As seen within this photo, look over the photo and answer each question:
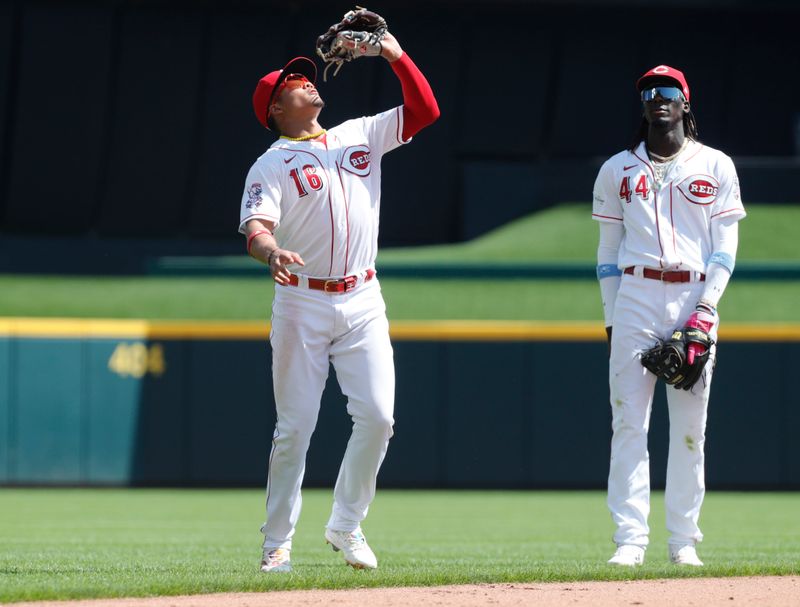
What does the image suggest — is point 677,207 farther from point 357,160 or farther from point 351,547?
point 351,547

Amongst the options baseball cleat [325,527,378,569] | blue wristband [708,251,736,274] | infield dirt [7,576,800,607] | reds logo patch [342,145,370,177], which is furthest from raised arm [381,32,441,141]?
infield dirt [7,576,800,607]

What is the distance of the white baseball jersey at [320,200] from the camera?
5785 mm

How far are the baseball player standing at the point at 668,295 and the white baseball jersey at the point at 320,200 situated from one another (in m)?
1.17

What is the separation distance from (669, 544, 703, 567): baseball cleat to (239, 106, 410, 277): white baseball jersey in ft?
6.08

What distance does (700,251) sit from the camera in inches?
242

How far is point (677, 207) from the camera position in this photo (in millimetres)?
6125

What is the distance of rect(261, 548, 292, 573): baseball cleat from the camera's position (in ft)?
19.2

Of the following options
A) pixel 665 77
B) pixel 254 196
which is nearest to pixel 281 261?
pixel 254 196

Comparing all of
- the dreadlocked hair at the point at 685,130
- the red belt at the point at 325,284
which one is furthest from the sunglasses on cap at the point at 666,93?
the red belt at the point at 325,284

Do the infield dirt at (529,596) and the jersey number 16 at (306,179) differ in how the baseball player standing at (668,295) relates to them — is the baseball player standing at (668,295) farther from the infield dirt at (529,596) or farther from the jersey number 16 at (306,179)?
the jersey number 16 at (306,179)

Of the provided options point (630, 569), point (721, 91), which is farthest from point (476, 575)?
point (721, 91)

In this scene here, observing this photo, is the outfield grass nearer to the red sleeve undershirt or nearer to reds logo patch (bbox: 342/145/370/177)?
reds logo patch (bbox: 342/145/370/177)

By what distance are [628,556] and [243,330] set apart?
25.6 feet

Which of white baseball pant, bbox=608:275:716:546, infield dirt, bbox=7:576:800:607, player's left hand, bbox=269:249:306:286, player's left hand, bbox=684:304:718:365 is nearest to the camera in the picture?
infield dirt, bbox=7:576:800:607
